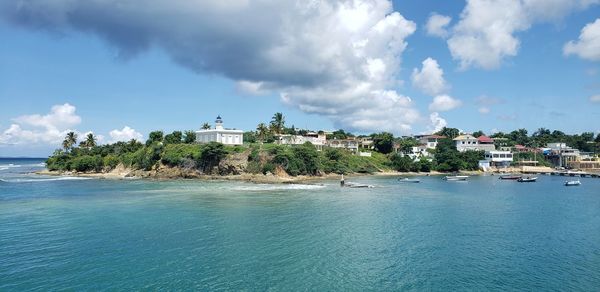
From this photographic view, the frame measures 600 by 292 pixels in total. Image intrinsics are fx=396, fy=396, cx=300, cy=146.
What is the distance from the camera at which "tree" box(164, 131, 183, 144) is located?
346 feet

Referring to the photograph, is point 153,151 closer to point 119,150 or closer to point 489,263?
point 119,150

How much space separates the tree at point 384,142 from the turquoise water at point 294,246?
3346 inches

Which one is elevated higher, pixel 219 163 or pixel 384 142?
pixel 384 142

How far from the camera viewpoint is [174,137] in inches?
4205

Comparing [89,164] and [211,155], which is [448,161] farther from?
[89,164]

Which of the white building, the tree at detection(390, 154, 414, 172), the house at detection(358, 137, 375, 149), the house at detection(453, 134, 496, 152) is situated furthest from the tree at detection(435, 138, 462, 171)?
the white building

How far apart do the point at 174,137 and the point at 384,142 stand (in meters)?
66.5

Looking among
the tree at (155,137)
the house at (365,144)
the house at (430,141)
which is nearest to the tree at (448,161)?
the house at (430,141)

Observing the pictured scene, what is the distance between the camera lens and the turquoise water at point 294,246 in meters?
20.3

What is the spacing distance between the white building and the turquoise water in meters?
54.6

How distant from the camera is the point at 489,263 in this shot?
23531 mm

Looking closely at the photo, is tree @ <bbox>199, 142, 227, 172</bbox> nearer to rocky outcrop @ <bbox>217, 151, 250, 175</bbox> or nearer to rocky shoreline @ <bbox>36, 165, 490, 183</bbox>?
rocky outcrop @ <bbox>217, 151, 250, 175</bbox>

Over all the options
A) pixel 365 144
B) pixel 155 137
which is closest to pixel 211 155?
pixel 155 137

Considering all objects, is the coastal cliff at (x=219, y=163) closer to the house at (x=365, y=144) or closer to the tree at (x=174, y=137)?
the tree at (x=174, y=137)
